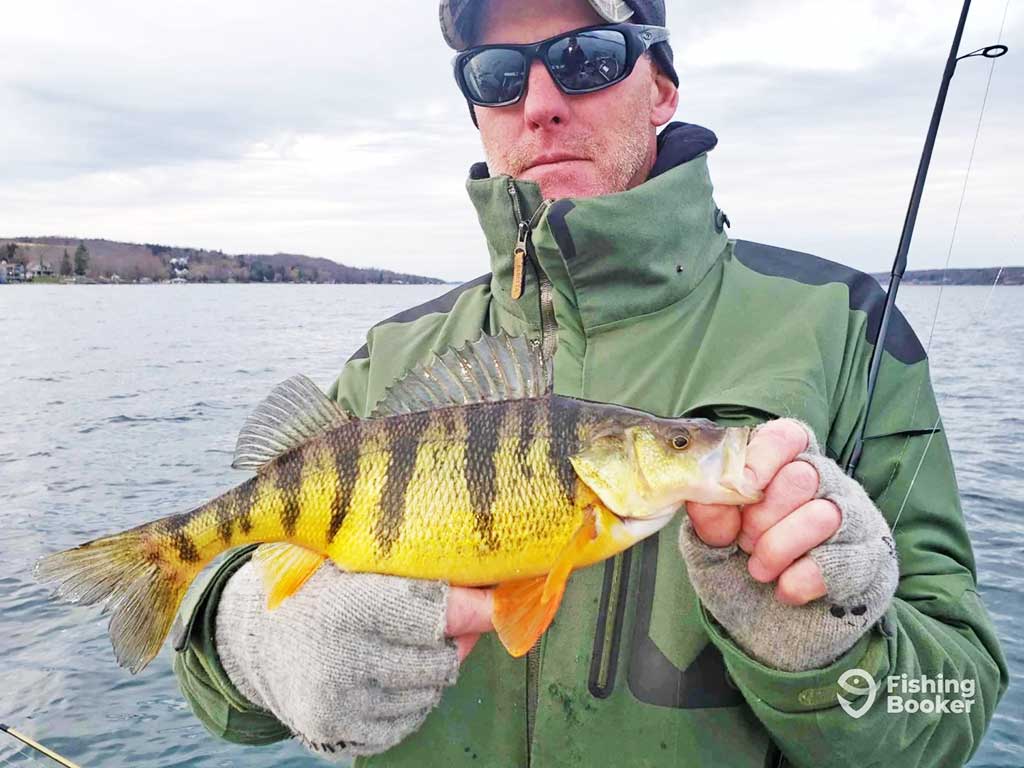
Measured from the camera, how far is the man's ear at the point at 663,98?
3.38 metres

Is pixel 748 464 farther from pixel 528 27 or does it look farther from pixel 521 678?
pixel 528 27

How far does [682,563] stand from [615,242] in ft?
3.51

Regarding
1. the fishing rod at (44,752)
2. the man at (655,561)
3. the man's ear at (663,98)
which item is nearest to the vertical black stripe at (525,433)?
the man at (655,561)

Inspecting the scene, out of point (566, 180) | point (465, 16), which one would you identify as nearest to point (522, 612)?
point (566, 180)

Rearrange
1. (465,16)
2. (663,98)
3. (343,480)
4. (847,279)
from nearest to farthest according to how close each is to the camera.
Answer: (343,480)
(847,279)
(465,16)
(663,98)

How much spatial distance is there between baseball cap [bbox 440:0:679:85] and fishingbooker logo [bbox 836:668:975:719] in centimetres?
249

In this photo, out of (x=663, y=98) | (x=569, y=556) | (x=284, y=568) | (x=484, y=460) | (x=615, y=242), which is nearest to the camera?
(x=569, y=556)

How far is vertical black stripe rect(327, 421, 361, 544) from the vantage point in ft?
7.52

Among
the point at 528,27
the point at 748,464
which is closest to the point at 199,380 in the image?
the point at 528,27

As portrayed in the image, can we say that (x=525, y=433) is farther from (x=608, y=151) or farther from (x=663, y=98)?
(x=663, y=98)

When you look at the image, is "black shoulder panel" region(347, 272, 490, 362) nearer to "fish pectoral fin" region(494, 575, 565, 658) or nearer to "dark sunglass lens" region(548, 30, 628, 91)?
"dark sunglass lens" region(548, 30, 628, 91)

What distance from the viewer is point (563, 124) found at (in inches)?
120

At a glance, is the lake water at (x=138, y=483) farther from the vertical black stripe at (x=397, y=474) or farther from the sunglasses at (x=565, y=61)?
the vertical black stripe at (x=397, y=474)

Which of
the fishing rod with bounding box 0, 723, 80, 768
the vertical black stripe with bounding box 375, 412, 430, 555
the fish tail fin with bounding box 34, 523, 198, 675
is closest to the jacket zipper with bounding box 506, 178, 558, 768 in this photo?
the vertical black stripe with bounding box 375, 412, 430, 555
